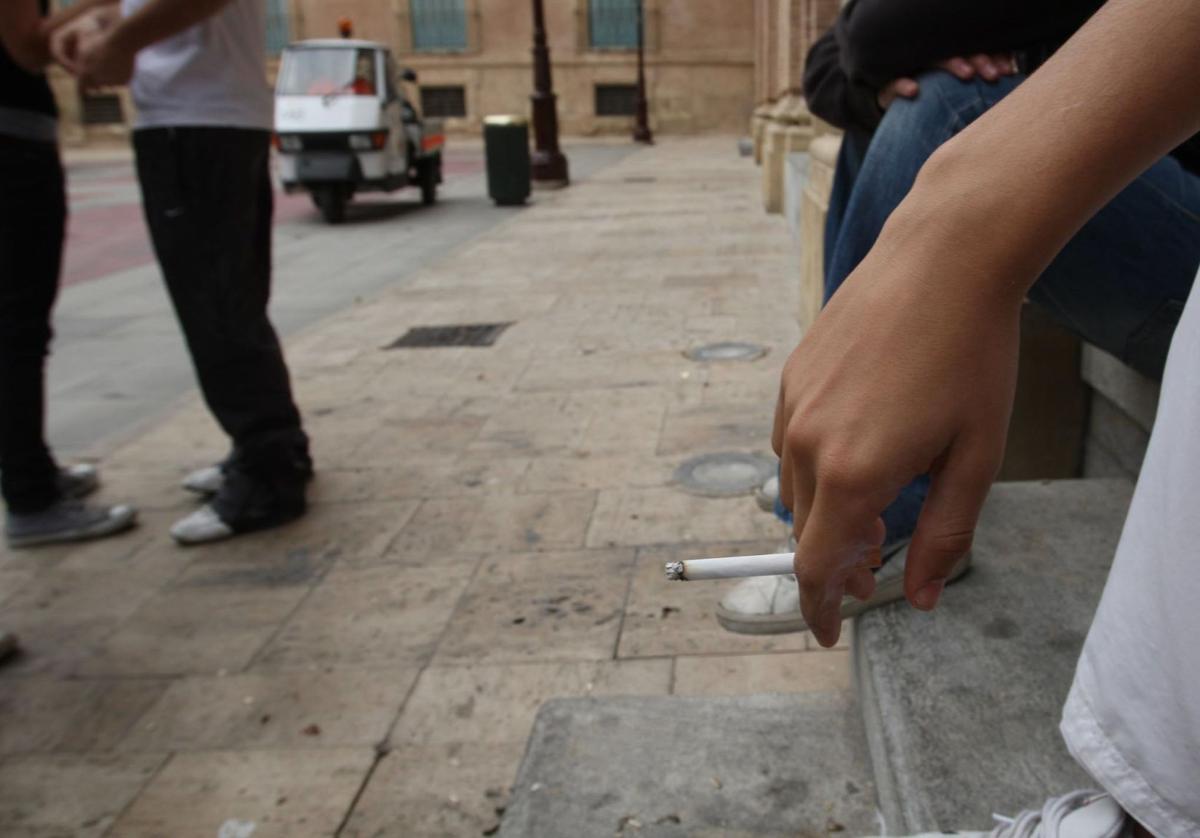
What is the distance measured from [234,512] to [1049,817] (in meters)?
2.81

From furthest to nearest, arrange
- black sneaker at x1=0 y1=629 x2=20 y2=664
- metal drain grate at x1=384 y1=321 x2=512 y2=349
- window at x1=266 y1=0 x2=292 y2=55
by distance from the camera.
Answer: window at x1=266 y1=0 x2=292 y2=55 < metal drain grate at x1=384 y1=321 x2=512 y2=349 < black sneaker at x1=0 y1=629 x2=20 y2=664

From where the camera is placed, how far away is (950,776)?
1452 mm

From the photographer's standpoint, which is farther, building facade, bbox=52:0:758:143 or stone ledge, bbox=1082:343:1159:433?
building facade, bbox=52:0:758:143

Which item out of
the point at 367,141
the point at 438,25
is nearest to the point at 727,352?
the point at 367,141

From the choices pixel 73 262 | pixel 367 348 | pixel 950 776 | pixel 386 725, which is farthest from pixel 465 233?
pixel 950 776

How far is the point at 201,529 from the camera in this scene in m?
3.28

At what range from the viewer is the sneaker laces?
0.94 m

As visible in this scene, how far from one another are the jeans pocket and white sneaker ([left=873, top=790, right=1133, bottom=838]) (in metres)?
0.82

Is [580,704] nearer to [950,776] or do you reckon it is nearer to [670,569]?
[950,776]

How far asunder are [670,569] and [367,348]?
5.15 metres

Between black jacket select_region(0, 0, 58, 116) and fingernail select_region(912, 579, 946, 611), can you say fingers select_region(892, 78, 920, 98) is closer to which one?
fingernail select_region(912, 579, 946, 611)

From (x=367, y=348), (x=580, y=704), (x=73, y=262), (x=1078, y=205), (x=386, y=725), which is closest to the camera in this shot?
(x=1078, y=205)

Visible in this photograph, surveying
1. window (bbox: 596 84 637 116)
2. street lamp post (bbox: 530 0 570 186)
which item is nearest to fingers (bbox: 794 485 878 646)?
street lamp post (bbox: 530 0 570 186)

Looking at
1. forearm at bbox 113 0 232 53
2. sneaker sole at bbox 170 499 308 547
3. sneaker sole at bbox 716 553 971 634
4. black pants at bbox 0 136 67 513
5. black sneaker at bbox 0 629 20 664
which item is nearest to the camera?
sneaker sole at bbox 716 553 971 634
